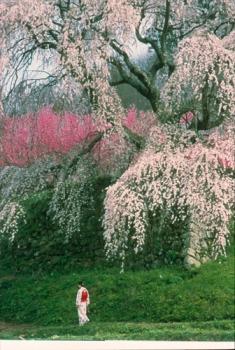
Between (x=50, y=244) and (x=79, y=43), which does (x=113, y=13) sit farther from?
(x=50, y=244)

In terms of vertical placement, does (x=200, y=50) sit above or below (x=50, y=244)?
above

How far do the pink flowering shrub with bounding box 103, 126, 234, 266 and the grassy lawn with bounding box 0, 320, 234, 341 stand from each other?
1.65m

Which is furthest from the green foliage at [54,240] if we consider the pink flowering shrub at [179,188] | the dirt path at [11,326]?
the pink flowering shrub at [179,188]

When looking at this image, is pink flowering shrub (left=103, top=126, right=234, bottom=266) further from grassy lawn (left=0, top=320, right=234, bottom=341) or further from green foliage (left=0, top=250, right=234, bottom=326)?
grassy lawn (left=0, top=320, right=234, bottom=341)

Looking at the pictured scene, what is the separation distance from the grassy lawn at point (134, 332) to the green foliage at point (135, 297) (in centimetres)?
62

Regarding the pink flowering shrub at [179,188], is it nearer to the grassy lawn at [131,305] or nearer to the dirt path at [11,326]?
the grassy lawn at [131,305]

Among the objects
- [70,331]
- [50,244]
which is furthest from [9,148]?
[70,331]

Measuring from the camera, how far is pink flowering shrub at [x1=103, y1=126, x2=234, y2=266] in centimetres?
1521

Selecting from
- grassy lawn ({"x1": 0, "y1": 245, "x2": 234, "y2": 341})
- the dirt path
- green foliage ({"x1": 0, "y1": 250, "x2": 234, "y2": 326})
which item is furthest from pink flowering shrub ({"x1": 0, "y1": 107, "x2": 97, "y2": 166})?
the dirt path

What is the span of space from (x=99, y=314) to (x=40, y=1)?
680 cm

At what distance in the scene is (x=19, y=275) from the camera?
69.8 ft

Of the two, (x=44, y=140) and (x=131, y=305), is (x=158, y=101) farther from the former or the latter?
(x=44, y=140)

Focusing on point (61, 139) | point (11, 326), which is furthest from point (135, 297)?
point (61, 139)

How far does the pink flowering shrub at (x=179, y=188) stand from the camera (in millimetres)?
15211
